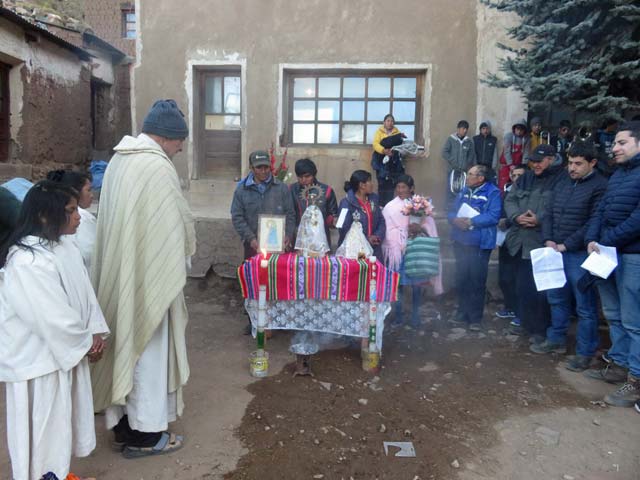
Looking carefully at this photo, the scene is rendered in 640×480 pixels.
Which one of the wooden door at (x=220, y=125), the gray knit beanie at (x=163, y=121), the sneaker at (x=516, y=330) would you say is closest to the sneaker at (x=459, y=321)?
the sneaker at (x=516, y=330)

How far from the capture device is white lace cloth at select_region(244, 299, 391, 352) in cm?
438

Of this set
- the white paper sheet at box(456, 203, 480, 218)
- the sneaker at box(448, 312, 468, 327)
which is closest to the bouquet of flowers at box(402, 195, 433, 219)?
the white paper sheet at box(456, 203, 480, 218)

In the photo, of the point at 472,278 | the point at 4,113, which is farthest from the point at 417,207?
the point at 4,113

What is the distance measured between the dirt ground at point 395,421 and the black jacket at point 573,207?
117 cm

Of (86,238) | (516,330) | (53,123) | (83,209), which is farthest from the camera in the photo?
(53,123)

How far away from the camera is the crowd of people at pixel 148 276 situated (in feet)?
7.55

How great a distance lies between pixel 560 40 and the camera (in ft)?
18.6

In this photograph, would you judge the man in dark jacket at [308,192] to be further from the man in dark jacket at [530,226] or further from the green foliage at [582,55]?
the green foliage at [582,55]

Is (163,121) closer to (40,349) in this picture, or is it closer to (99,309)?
(99,309)

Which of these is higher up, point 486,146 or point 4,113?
point 4,113

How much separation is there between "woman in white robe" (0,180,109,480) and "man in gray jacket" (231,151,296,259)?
276 cm

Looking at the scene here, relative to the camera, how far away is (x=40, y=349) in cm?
231

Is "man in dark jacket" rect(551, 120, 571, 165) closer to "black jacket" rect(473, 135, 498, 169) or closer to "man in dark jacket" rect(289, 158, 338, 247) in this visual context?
"black jacket" rect(473, 135, 498, 169)

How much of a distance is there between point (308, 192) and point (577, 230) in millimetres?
2599
